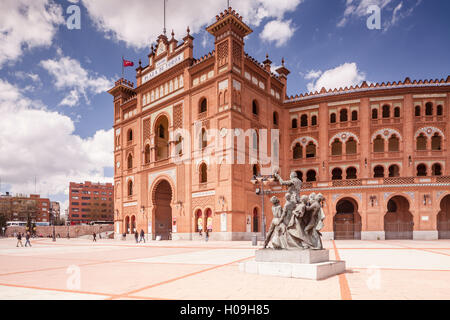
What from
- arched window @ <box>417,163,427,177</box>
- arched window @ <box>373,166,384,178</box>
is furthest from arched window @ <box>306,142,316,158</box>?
arched window @ <box>417,163,427,177</box>

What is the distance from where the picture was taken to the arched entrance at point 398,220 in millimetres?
31263

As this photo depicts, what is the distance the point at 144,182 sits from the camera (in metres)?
39.1

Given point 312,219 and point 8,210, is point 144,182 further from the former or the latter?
point 8,210

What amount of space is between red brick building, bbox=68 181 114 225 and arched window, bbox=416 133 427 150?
10268 cm

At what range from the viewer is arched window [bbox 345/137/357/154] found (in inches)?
1425

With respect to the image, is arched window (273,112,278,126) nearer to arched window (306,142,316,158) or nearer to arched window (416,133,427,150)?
arched window (306,142,316,158)

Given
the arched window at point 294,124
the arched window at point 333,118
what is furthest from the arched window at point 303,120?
the arched window at point 333,118

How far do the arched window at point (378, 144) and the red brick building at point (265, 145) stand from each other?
0.10 meters

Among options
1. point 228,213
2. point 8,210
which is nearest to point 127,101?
point 228,213

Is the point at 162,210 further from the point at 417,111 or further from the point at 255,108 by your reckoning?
the point at 417,111

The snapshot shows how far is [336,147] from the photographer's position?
37.0 metres

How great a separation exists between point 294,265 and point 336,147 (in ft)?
101

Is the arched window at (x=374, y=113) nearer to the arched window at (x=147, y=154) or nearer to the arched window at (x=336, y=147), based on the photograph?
the arched window at (x=336, y=147)

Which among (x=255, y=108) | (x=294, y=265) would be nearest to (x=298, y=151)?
(x=255, y=108)
